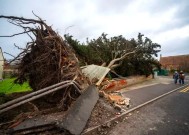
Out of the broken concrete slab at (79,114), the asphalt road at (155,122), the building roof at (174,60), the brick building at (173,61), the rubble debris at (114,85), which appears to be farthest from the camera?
the building roof at (174,60)

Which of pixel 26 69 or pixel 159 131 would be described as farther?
pixel 26 69

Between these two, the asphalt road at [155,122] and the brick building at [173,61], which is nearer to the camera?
the asphalt road at [155,122]

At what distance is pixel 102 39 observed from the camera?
62.6 feet

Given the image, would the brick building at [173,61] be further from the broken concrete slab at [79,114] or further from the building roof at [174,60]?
the broken concrete slab at [79,114]

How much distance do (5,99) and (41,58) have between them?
2606mm

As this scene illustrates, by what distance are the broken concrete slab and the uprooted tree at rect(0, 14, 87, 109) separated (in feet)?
1.97

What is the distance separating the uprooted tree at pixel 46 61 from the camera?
7.80 metres

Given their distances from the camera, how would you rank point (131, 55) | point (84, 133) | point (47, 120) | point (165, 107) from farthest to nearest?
point (131, 55), point (165, 107), point (47, 120), point (84, 133)

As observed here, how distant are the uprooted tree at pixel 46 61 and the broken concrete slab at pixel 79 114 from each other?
602mm

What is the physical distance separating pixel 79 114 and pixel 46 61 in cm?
308

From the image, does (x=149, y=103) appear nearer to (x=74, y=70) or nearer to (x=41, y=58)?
(x=74, y=70)

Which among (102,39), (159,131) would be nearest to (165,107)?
(159,131)

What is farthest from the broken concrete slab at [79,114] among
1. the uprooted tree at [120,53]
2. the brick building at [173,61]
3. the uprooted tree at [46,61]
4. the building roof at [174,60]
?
the building roof at [174,60]

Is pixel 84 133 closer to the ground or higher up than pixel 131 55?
closer to the ground
